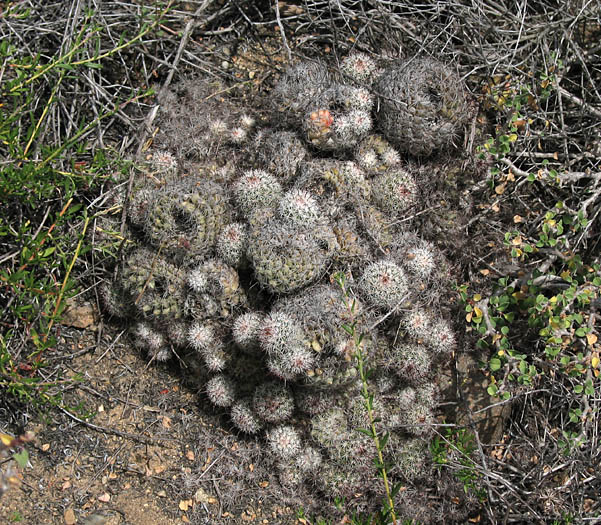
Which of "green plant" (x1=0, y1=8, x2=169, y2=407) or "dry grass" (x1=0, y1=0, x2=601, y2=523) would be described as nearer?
"green plant" (x1=0, y1=8, x2=169, y2=407)

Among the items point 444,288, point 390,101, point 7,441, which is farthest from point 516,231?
point 7,441

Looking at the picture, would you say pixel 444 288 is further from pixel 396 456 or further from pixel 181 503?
pixel 181 503

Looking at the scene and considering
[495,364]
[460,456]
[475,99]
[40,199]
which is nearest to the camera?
[495,364]

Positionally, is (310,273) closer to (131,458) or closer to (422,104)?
(422,104)

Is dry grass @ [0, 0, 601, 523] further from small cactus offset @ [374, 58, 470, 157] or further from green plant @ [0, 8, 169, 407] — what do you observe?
small cactus offset @ [374, 58, 470, 157]

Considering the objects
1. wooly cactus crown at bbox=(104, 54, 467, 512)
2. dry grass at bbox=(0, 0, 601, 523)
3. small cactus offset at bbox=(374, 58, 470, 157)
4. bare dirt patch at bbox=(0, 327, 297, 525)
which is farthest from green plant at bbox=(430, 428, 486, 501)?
small cactus offset at bbox=(374, 58, 470, 157)

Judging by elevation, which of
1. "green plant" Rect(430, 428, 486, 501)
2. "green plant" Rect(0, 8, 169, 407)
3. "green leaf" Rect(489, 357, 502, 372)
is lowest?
"green plant" Rect(430, 428, 486, 501)

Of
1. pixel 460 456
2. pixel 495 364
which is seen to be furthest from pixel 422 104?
pixel 460 456

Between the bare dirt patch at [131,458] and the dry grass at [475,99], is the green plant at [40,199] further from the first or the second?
the bare dirt patch at [131,458]

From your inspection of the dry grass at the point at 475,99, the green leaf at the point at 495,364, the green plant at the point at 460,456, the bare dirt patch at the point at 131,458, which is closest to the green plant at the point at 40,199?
the dry grass at the point at 475,99
